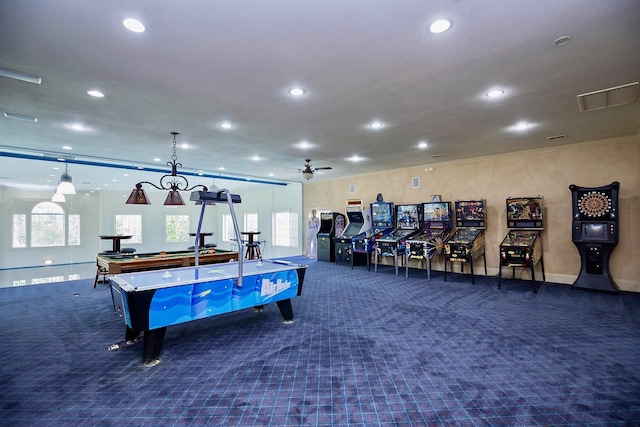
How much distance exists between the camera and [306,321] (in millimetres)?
4062

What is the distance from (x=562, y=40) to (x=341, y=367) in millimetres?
3294

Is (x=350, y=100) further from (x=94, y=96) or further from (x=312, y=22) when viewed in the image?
(x=94, y=96)

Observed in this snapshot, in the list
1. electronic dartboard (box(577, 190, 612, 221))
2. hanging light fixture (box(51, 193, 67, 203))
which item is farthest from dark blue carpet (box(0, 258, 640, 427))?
hanging light fixture (box(51, 193, 67, 203))

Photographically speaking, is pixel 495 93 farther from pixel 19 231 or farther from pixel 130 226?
pixel 19 231

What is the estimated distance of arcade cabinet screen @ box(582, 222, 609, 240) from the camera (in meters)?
5.30

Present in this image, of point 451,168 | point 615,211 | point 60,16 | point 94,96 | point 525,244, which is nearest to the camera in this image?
point 60,16

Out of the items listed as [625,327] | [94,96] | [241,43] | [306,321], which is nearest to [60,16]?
[241,43]

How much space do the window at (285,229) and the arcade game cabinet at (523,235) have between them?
6.83m

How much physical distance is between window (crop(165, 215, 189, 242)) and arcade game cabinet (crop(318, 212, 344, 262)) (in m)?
4.43

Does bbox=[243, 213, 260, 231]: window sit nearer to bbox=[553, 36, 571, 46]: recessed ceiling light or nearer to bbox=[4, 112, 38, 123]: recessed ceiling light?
bbox=[4, 112, 38, 123]: recessed ceiling light

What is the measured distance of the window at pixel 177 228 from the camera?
9.87 meters

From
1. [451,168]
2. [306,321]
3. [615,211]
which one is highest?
[451,168]

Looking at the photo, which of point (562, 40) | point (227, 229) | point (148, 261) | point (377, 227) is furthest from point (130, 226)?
point (562, 40)

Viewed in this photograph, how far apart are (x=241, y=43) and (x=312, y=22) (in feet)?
2.08
